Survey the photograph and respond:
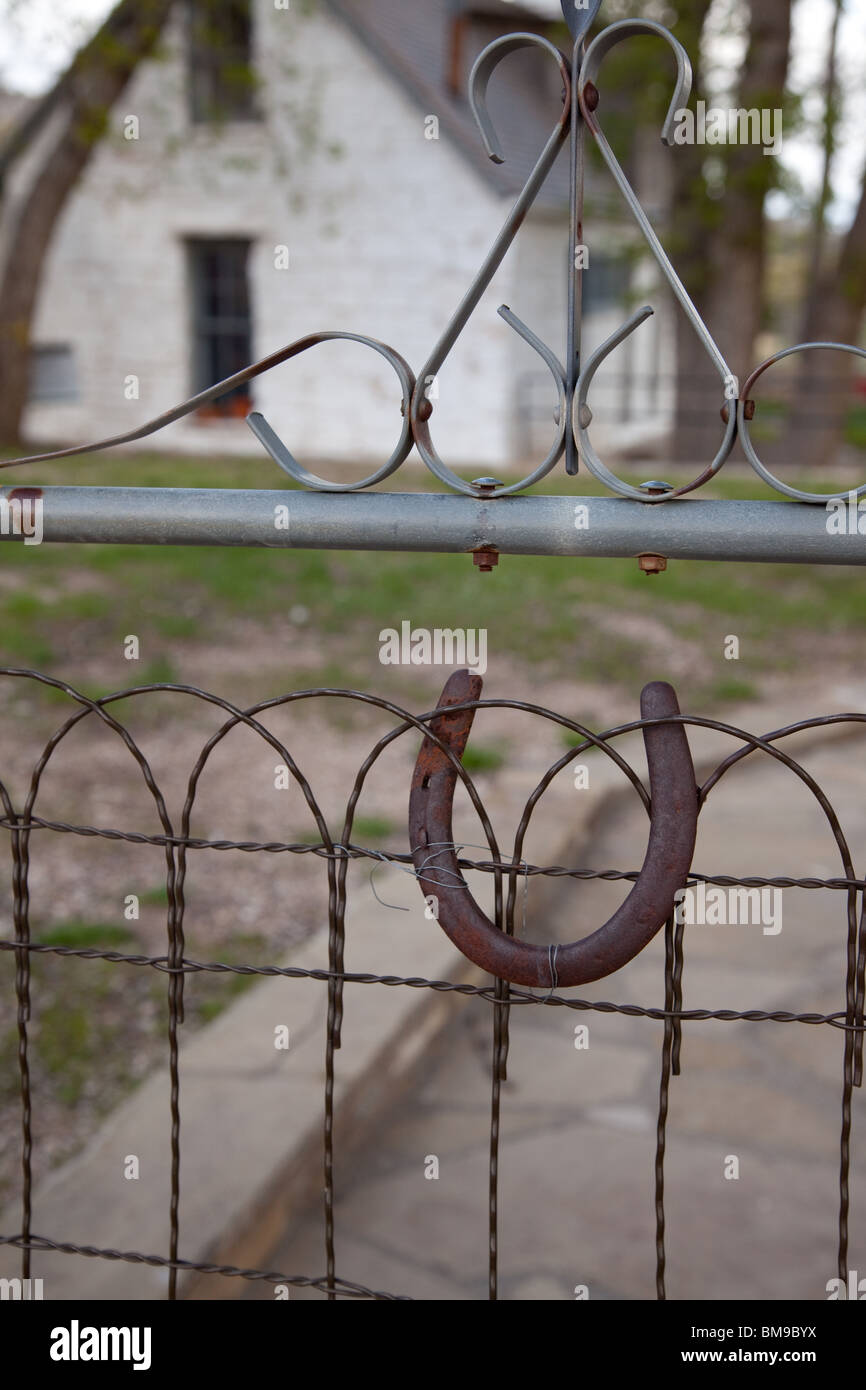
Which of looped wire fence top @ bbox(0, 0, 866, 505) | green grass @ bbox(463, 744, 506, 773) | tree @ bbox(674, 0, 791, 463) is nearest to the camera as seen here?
looped wire fence top @ bbox(0, 0, 866, 505)

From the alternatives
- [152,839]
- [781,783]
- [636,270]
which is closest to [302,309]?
[636,270]

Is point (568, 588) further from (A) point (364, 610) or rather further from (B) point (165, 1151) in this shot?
(B) point (165, 1151)

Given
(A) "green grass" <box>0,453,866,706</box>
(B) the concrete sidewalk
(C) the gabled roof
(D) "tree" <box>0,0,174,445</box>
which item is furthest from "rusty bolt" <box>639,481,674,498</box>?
(C) the gabled roof

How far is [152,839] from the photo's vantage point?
4.57ft

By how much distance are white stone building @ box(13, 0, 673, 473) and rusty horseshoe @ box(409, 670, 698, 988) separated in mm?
12444

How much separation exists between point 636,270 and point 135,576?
10.6m

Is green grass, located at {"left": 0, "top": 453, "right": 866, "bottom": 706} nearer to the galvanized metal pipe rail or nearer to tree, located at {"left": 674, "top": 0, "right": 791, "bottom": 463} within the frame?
tree, located at {"left": 674, "top": 0, "right": 791, "bottom": 463}

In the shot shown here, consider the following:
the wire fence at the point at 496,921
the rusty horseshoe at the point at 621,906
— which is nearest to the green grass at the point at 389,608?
the wire fence at the point at 496,921

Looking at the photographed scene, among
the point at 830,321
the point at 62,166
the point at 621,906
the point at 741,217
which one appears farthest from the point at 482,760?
the point at 830,321

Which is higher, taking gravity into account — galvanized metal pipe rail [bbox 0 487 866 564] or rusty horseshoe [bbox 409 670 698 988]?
galvanized metal pipe rail [bbox 0 487 866 564]

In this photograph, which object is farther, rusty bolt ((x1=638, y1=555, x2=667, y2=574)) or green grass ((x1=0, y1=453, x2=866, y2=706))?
green grass ((x1=0, y1=453, x2=866, y2=706))

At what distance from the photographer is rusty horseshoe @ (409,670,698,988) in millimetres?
1199

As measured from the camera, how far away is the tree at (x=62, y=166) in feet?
33.2

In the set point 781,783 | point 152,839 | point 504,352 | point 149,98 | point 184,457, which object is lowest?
point 152,839
